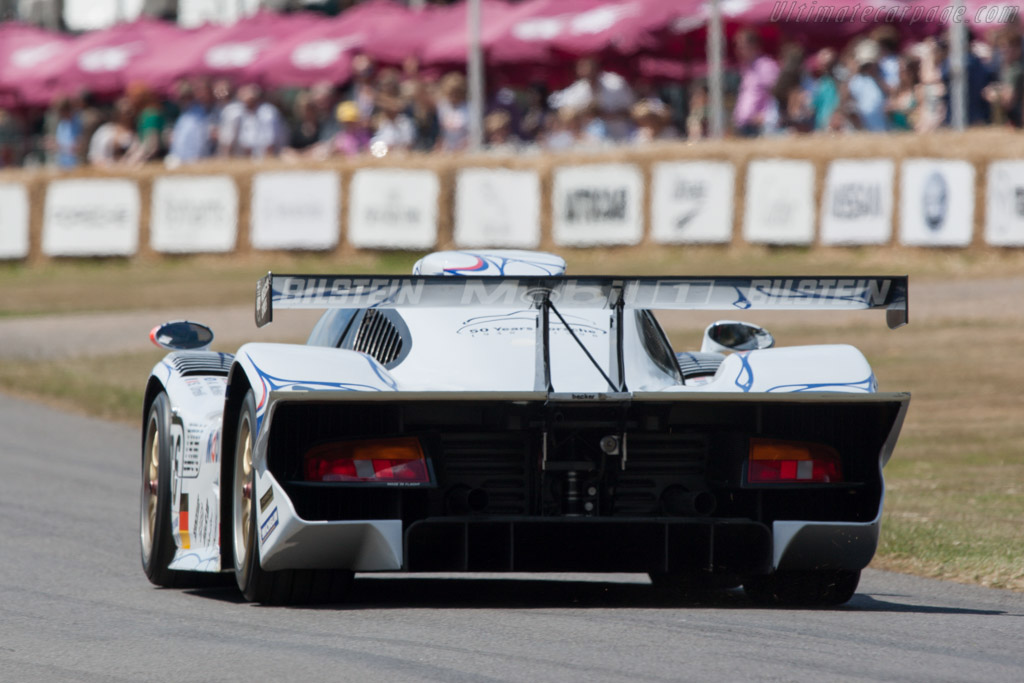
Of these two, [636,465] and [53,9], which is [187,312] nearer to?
[636,465]

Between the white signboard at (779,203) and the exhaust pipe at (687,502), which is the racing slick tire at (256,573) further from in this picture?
the white signboard at (779,203)

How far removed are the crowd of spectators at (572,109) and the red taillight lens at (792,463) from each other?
514 inches

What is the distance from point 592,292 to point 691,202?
1548 centimetres

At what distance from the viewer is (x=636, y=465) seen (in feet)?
20.9

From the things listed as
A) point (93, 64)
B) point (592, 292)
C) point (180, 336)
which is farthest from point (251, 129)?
point (592, 292)

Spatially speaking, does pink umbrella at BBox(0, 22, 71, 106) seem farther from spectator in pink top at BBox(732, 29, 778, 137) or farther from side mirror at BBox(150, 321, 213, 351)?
side mirror at BBox(150, 321, 213, 351)

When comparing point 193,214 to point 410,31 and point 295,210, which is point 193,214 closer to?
point 295,210

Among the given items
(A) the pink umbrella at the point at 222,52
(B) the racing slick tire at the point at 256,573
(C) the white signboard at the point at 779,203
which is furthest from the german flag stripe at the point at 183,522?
(A) the pink umbrella at the point at 222,52

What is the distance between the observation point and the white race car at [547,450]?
20.3 ft

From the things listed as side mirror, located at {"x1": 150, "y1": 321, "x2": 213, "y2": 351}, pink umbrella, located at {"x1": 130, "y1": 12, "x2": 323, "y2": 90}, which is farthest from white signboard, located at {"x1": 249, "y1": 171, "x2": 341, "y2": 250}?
side mirror, located at {"x1": 150, "y1": 321, "x2": 213, "y2": 351}

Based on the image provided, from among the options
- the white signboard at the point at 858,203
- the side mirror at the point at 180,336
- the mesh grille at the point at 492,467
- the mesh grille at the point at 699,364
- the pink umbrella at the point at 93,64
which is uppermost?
the pink umbrella at the point at 93,64

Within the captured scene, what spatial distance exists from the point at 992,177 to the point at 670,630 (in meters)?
13.8

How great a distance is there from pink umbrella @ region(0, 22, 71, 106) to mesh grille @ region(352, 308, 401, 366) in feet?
95.1

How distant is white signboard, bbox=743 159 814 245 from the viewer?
20.5m
